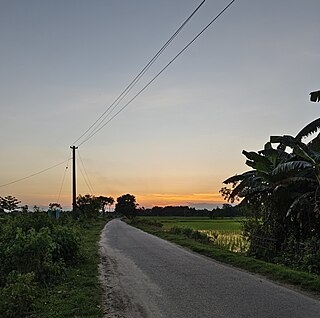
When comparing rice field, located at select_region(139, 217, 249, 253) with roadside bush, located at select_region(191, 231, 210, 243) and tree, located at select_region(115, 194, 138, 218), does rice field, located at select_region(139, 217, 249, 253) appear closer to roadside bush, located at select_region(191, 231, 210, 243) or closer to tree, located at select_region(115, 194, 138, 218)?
roadside bush, located at select_region(191, 231, 210, 243)

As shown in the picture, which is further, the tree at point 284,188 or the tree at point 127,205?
the tree at point 127,205

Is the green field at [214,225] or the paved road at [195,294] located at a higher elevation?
the green field at [214,225]

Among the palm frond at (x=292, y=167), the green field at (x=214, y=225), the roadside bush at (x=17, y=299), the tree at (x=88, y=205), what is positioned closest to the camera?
the roadside bush at (x=17, y=299)

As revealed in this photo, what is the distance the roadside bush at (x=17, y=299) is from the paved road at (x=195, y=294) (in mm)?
1581

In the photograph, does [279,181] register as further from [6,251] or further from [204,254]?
[6,251]

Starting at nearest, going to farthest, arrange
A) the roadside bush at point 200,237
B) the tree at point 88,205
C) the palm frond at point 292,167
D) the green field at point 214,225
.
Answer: the palm frond at point 292,167, the roadside bush at point 200,237, the green field at point 214,225, the tree at point 88,205

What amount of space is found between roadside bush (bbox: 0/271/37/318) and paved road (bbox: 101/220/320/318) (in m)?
1.58

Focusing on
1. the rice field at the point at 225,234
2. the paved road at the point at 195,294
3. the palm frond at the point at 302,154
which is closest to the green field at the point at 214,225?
the rice field at the point at 225,234

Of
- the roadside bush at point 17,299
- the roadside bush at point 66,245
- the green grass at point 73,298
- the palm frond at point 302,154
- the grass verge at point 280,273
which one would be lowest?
the grass verge at point 280,273

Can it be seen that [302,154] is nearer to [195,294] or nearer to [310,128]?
[310,128]

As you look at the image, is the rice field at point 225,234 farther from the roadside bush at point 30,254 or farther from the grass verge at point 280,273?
the roadside bush at point 30,254

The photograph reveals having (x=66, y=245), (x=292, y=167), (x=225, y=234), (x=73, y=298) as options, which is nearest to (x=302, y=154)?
(x=292, y=167)

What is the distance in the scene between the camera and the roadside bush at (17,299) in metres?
7.77

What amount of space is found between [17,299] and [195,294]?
3870 mm
